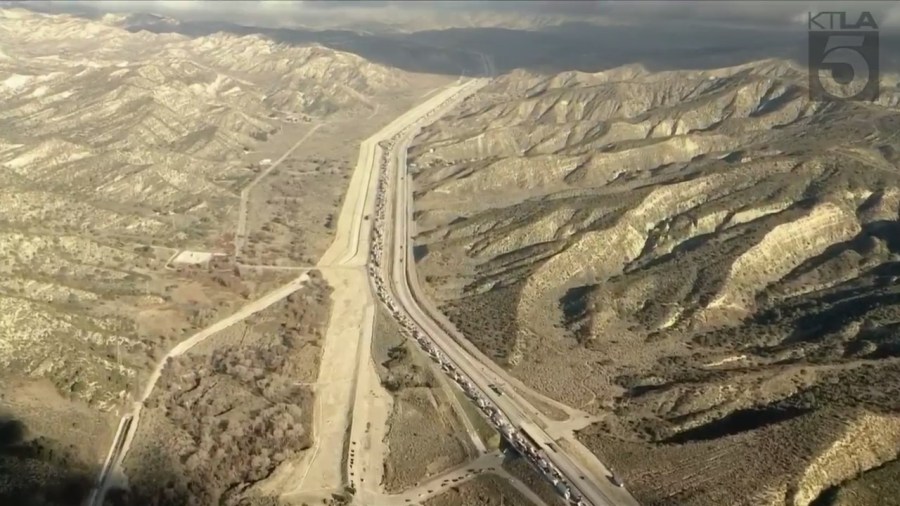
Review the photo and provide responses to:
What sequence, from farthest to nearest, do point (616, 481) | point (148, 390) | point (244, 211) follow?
point (244, 211), point (148, 390), point (616, 481)

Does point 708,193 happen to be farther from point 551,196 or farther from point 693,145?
point 693,145

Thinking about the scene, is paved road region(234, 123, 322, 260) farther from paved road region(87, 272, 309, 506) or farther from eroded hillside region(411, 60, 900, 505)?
eroded hillside region(411, 60, 900, 505)

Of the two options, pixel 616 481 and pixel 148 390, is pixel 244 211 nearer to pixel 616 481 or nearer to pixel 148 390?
pixel 148 390

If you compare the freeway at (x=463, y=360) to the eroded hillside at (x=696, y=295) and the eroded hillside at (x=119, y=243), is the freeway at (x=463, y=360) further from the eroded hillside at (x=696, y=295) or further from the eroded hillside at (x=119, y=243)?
the eroded hillside at (x=119, y=243)

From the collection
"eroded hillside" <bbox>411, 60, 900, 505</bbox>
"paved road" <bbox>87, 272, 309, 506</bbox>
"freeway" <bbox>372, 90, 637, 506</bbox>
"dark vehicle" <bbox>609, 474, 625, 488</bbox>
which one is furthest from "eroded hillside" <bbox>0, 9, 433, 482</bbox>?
"dark vehicle" <bbox>609, 474, 625, 488</bbox>

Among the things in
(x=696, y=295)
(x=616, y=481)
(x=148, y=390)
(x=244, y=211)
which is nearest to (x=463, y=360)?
(x=616, y=481)

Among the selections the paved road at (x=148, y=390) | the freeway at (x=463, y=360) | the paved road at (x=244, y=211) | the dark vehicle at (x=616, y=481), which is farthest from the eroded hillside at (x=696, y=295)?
the paved road at (x=244, y=211)

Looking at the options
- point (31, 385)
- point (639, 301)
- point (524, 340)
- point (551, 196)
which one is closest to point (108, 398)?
point (31, 385)
